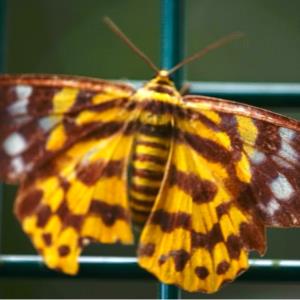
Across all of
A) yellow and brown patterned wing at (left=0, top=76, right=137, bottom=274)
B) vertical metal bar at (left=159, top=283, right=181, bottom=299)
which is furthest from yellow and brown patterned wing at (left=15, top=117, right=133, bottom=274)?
vertical metal bar at (left=159, top=283, right=181, bottom=299)

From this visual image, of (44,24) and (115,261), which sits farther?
(44,24)

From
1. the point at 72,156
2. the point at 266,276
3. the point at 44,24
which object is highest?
the point at 44,24

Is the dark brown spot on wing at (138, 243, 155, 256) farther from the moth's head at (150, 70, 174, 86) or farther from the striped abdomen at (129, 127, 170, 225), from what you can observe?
the moth's head at (150, 70, 174, 86)

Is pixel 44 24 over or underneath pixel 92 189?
over

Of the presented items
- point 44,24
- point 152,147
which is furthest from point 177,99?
point 44,24

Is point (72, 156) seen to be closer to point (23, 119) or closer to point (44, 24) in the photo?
point (23, 119)

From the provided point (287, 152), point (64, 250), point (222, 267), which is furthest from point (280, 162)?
point (64, 250)
